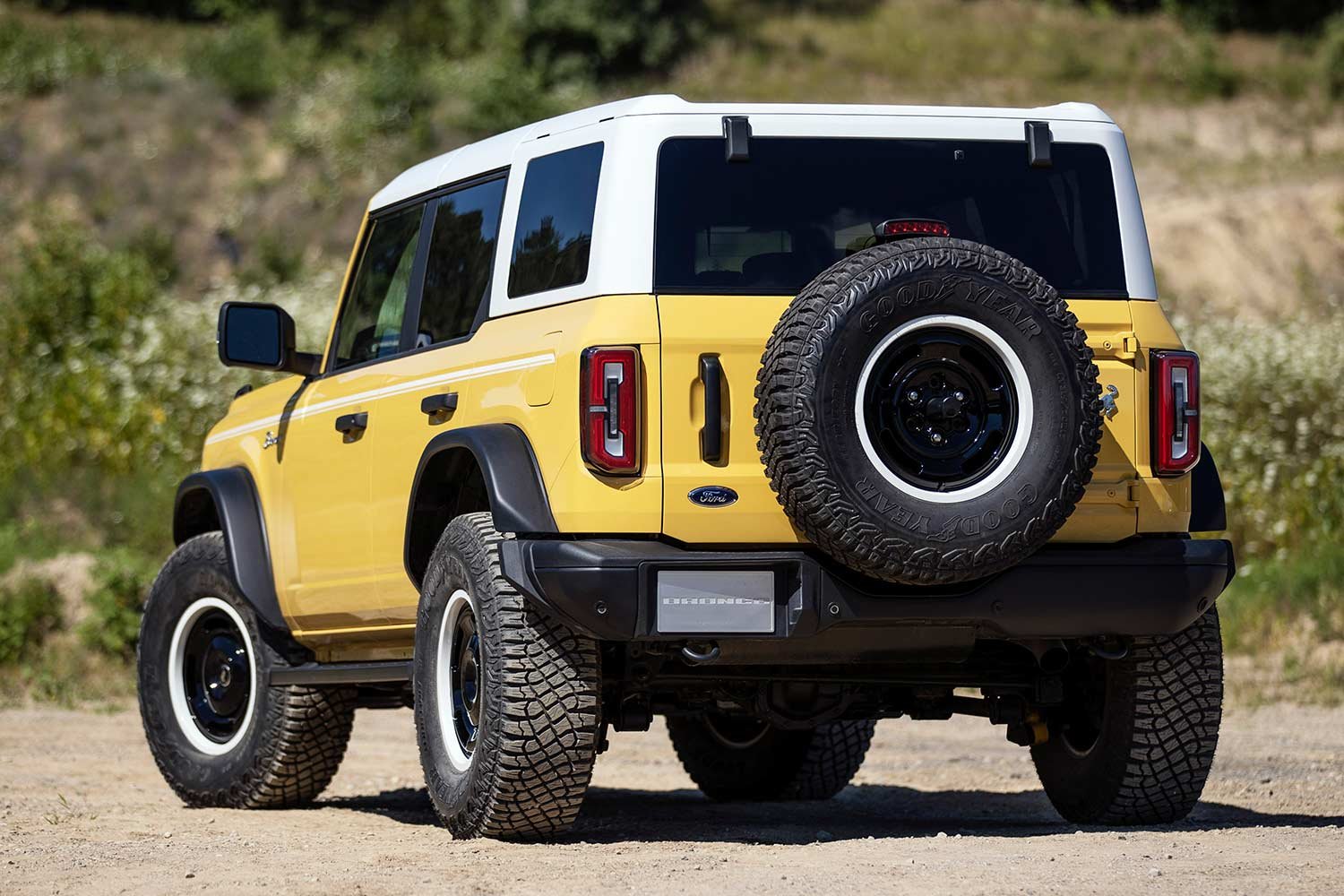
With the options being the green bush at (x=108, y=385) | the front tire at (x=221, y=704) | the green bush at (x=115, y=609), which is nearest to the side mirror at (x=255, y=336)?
the front tire at (x=221, y=704)

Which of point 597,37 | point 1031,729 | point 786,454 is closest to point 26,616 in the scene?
point 1031,729

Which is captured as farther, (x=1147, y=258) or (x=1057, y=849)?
(x=1147, y=258)

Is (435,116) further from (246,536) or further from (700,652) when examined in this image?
(700,652)

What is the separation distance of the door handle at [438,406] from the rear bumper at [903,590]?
0.68m

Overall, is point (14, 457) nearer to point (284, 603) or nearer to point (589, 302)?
point (284, 603)

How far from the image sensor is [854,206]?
18.8 ft

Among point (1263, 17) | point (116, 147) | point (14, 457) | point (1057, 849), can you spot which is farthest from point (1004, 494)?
point (1263, 17)

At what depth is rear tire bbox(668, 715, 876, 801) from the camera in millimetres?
8203

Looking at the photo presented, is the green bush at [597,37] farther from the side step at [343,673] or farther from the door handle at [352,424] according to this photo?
the door handle at [352,424]

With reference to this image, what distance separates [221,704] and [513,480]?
277cm

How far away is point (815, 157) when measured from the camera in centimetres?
572

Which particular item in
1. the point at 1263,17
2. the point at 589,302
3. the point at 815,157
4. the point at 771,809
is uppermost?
the point at 1263,17

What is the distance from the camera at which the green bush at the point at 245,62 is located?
3412 centimetres

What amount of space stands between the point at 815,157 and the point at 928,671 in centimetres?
160
